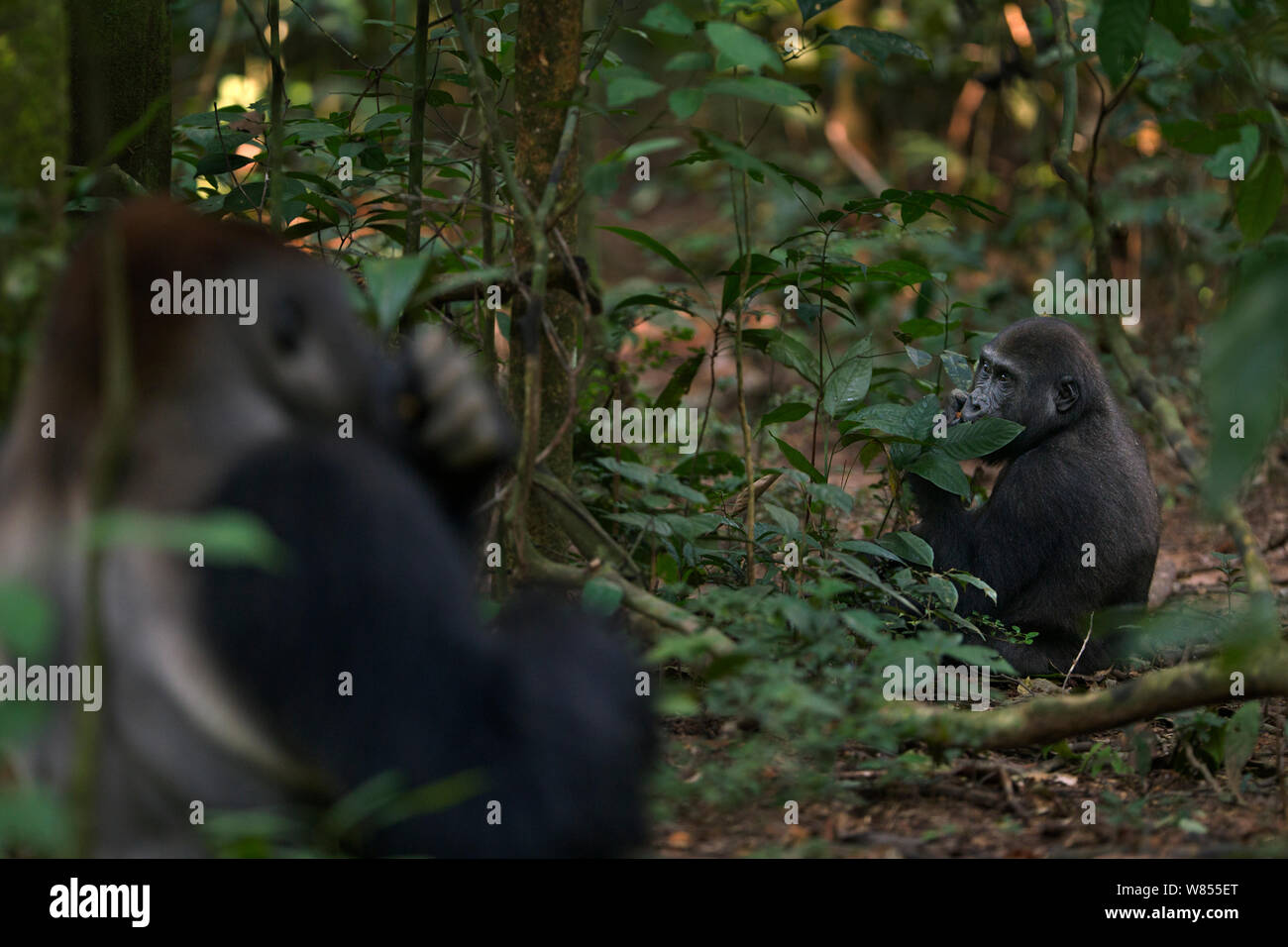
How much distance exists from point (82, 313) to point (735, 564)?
234 cm

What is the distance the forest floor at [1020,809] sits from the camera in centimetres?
267

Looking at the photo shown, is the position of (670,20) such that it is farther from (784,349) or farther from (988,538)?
(988,538)

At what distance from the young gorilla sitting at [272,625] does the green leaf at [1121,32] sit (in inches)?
78.3

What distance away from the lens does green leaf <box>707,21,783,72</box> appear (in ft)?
8.47

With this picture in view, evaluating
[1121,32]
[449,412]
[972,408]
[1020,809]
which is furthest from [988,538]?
[449,412]

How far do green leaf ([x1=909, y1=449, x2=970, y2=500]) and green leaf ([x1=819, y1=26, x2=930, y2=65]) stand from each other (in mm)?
1344

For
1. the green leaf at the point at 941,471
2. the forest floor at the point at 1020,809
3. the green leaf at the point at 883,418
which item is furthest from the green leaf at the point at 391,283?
the green leaf at the point at 941,471

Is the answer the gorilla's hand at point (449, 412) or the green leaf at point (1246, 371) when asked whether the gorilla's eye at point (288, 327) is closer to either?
the gorilla's hand at point (449, 412)

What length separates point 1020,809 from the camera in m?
2.98

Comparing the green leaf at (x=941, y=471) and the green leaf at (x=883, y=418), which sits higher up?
the green leaf at (x=883, y=418)

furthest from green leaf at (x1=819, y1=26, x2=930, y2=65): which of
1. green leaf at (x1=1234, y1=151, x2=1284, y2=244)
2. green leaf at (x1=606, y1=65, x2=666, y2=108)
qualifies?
green leaf at (x1=606, y1=65, x2=666, y2=108)

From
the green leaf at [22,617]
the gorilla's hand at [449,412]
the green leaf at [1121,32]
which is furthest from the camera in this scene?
the green leaf at [1121,32]

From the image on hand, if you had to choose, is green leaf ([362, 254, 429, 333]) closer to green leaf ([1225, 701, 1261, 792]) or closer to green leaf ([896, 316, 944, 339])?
green leaf ([1225, 701, 1261, 792])
